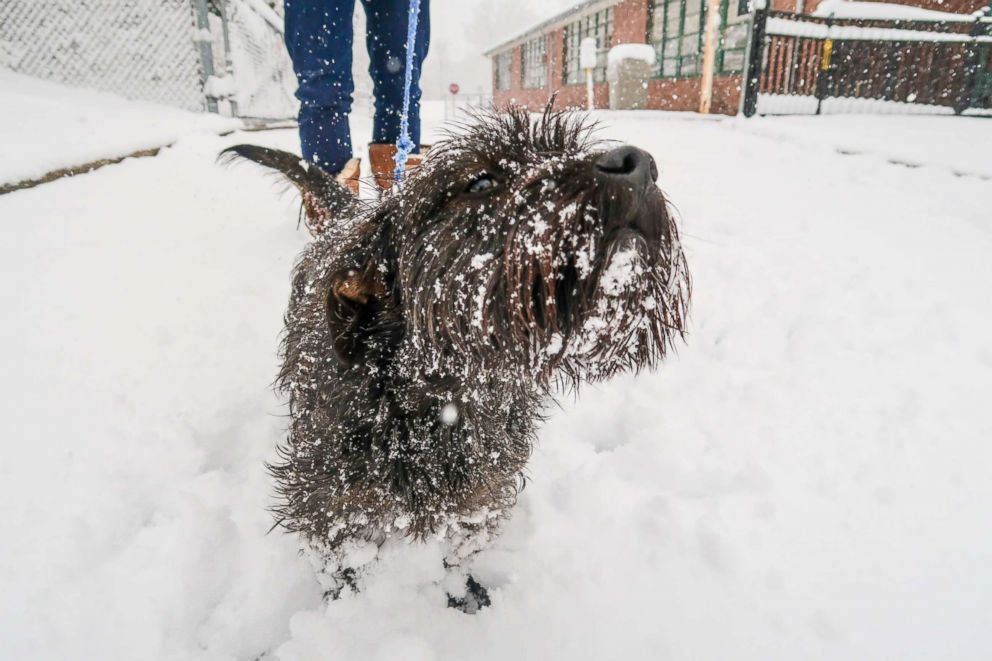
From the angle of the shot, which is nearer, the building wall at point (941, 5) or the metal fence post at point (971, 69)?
the metal fence post at point (971, 69)

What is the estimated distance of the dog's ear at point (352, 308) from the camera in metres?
1.48

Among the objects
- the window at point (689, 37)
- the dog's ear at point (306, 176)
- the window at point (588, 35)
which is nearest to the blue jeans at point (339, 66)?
the dog's ear at point (306, 176)

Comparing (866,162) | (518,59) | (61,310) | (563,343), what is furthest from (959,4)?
(518,59)

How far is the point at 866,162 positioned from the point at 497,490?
6.11 m

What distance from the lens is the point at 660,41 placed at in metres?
15.4

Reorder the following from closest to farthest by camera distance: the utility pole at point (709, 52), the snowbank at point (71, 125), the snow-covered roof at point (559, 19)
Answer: the snowbank at point (71, 125), the utility pole at point (709, 52), the snow-covered roof at point (559, 19)

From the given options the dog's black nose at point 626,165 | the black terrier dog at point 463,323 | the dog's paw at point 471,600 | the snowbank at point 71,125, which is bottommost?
the dog's paw at point 471,600

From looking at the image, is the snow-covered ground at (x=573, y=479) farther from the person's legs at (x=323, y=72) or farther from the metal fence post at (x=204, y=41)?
the metal fence post at (x=204, y=41)

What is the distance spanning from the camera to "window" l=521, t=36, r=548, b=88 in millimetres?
23116

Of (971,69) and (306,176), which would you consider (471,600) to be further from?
(971,69)

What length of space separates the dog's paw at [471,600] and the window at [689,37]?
43.8ft

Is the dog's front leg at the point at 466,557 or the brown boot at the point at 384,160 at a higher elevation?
the brown boot at the point at 384,160

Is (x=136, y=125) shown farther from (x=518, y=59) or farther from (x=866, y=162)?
(x=518, y=59)

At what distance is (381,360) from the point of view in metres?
1.61
